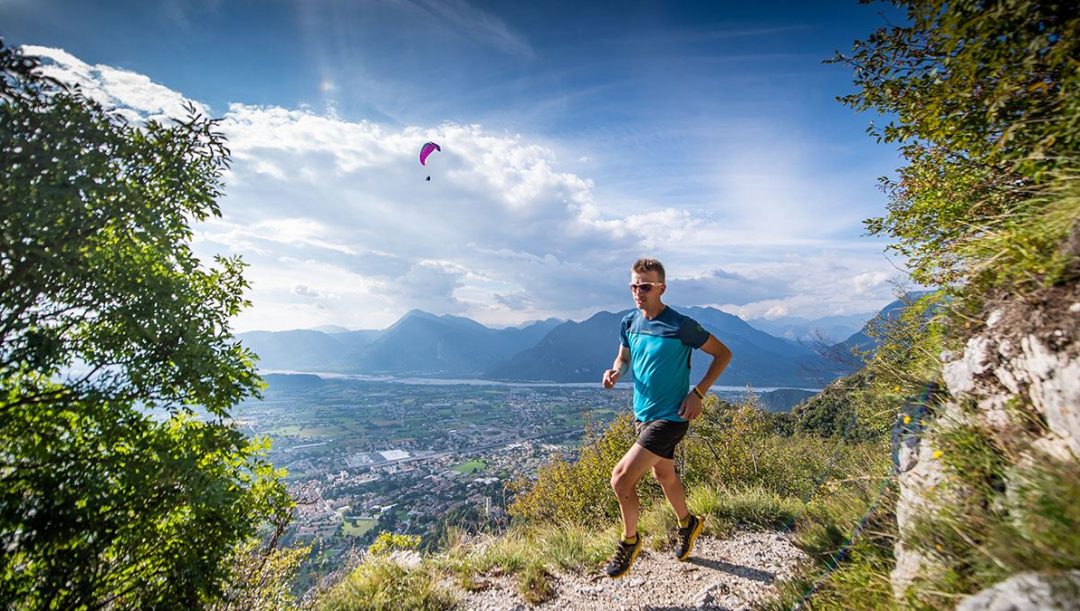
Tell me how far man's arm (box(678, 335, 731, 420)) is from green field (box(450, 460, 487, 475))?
5883cm

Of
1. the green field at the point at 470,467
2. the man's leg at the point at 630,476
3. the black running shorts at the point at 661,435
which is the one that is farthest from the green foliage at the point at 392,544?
the green field at the point at 470,467

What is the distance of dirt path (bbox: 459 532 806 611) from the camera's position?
12.6 feet

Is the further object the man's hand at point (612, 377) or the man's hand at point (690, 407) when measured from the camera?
the man's hand at point (612, 377)

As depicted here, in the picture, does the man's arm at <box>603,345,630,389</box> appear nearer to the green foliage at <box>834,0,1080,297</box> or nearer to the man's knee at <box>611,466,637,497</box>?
the man's knee at <box>611,466,637,497</box>

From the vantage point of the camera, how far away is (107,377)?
15.3ft

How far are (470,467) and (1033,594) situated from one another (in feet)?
212

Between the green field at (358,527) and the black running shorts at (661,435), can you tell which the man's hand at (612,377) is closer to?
the black running shorts at (661,435)

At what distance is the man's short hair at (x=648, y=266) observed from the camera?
164 inches

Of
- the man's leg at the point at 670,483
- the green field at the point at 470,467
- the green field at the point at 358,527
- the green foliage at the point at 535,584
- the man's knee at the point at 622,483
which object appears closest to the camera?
the man's knee at the point at 622,483

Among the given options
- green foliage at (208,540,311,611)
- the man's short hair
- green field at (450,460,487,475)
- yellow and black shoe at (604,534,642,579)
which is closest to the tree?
green foliage at (208,540,311,611)

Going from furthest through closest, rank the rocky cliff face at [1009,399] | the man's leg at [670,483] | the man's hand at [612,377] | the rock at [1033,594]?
the man's hand at [612,377]
the man's leg at [670,483]
the rocky cliff face at [1009,399]
the rock at [1033,594]

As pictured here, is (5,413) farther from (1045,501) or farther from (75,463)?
(1045,501)

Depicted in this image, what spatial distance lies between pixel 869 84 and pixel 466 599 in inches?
→ 286

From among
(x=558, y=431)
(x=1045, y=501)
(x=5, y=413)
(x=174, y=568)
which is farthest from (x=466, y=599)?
(x=558, y=431)
